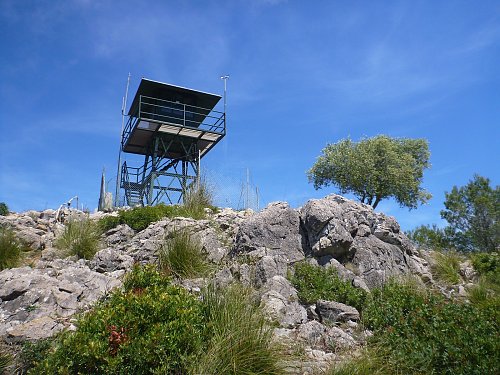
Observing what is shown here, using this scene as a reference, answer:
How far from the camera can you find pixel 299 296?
7.95 metres

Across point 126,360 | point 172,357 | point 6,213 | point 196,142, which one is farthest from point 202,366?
point 196,142

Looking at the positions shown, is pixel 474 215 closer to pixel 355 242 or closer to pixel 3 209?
pixel 355 242

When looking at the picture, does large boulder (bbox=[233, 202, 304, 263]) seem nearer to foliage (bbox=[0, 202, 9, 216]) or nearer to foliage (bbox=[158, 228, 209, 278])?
foliage (bbox=[158, 228, 209, 278])

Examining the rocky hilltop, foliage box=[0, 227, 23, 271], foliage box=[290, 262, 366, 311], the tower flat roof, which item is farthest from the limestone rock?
the tower flat roof

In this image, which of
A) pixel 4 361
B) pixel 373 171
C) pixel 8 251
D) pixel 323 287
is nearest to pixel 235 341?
pixel 4 361

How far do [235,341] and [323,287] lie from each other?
3485 mm

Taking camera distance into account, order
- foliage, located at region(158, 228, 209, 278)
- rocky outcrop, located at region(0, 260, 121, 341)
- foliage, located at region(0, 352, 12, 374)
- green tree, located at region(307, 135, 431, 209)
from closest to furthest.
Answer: foliage, located at region(0, 352, 12, 374), rocky outcrop, located at region(0, 260, 121, 341), foliage, located at region(158, 228, 209, 278), green tree, located at region(307, 135, 431, 209)

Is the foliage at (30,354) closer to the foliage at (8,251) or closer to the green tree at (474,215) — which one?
the foliage at (8,251)

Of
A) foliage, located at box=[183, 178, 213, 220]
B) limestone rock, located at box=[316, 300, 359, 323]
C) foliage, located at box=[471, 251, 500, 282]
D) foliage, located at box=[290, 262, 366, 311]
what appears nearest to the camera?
limestone rock, located at box=[316, 300, 359, 323]

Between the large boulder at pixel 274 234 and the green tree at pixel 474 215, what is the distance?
1568 cm

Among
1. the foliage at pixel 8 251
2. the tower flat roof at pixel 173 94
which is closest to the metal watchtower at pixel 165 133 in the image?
the tower flat roof at pixel 173 94

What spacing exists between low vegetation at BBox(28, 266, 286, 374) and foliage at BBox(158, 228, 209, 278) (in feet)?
10.4

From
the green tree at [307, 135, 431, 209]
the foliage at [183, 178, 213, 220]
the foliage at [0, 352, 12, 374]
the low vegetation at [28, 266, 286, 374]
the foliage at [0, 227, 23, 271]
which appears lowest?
the foliage at [0, 352, 12, 374]

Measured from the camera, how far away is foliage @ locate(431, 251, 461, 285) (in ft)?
36.9
